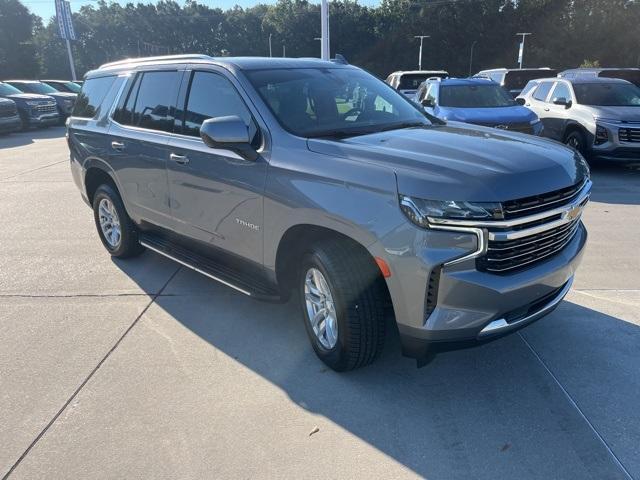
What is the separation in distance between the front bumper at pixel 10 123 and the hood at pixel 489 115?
1510 centimetres

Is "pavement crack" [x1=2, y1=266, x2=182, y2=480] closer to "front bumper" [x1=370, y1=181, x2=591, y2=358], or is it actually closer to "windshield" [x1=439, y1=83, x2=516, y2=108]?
"front bumper" [x1=370, y1=181, x2=591, y2=358]

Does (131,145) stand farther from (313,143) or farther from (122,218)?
(313,143)

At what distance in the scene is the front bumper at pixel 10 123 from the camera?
1773 cm

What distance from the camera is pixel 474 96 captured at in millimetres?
10508

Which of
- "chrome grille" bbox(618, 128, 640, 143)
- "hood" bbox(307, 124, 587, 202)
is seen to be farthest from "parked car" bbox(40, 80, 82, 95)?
"hood" bbox(307, 124, 587, 202)

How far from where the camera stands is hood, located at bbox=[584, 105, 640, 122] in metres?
9.27

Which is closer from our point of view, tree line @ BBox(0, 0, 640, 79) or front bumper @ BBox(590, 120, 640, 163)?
front bumper @ BBox(590, 120, 640, 163)

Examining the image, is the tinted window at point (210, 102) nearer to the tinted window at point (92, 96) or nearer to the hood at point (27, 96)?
the tinted window at point (92, 96)

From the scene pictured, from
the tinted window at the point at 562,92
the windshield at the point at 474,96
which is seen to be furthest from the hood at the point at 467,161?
the tinted window at the point at 562,92

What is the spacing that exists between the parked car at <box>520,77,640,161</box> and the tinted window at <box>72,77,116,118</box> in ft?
27.0

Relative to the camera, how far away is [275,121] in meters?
3.51

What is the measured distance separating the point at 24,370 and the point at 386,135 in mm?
2894

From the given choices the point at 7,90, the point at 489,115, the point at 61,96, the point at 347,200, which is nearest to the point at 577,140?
the point at 489,115

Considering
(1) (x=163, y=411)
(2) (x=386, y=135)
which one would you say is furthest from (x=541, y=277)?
(1) (x=163, y=411)
